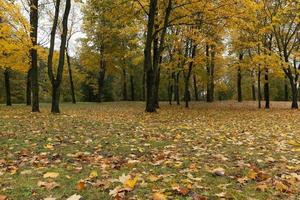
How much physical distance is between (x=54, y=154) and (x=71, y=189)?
8.48ft

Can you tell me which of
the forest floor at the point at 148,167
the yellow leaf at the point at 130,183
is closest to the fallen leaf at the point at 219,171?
the forest floor at the point at 148,167

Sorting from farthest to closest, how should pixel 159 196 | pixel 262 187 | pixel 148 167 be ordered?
1. pixel 148 167
2. pixel 262 187
3. pixel 159 196

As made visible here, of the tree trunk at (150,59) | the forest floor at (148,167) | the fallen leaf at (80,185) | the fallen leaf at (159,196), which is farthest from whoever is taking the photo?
the tree trunk at (150,59)

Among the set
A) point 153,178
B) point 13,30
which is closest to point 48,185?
point 153,178

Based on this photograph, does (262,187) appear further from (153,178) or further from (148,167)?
(148,167)

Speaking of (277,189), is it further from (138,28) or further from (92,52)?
(92,52)

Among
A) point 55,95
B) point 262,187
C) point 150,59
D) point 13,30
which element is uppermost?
point 13,30

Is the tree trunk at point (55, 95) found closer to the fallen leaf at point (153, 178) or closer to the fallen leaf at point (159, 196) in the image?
the fallen leaf at point (153, 178)

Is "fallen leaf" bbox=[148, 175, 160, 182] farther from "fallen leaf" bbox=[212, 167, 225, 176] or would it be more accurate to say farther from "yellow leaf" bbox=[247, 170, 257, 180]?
"yellow leaf" bbox=[247, 170, 257, 180]

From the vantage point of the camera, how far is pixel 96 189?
4.53 metres

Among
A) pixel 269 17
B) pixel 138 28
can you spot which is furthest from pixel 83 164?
pixel 269 17

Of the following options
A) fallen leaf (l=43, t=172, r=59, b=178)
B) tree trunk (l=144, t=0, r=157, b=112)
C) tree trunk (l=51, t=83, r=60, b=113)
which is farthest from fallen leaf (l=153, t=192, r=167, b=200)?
tree trunk (l=51, t=83, r=60, b=113)

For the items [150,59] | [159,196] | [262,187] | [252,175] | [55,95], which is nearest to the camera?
[159,196]

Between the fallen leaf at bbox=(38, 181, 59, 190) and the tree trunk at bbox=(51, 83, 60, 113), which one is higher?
the tree trunk at bbox=(51, 83, 60, 113)
